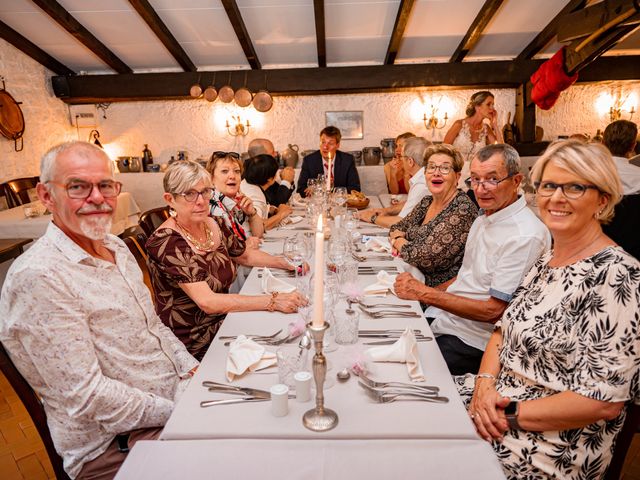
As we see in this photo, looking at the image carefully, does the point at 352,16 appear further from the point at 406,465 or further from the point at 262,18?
the point at 406,465

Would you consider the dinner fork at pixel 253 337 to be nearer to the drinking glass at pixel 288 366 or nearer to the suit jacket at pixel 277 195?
the drinking glass at pixel 288 366

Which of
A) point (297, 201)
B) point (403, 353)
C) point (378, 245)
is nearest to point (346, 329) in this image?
point (403, 353)

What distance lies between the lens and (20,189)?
20.4 feet

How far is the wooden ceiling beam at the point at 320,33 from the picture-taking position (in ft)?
18.9

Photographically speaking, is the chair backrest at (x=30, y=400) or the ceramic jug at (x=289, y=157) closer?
the chair backrest at (x=30, y=400)

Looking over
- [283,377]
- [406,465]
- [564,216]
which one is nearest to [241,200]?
[283,377]

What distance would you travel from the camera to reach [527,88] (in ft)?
24.6

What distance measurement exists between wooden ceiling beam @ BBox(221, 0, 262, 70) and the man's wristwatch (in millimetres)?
5995

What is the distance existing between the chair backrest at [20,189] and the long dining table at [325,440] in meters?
6.38

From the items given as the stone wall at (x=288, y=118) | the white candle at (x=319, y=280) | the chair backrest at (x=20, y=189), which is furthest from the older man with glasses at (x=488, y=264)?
the stone wall at (x=288, y=118)

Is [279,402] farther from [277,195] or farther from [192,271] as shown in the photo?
[277,195]

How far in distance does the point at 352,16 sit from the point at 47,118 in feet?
19.3

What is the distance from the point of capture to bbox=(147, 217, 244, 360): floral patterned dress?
1.86 m

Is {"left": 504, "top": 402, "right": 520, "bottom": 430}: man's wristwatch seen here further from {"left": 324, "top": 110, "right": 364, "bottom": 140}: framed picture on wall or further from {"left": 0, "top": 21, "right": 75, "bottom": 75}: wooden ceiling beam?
{"left": 0, "top": 21, "right": 75, "bottom": 75}: wooden ceiling beam
